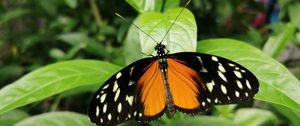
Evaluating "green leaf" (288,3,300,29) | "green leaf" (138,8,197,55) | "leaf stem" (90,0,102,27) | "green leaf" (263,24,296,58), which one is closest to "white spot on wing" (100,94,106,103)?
→ "green leaf" (138,8,197,55)

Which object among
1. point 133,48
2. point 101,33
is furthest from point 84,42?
point 133,48

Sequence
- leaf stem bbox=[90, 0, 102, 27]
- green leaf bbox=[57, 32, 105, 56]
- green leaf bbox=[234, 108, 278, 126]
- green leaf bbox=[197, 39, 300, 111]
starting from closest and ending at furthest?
green leaf bbox=[197, 39, 300, 111] < green leaf bbox=[234, 108, 278, 126] < green leaf bbox=[57, 32, 105, 56] < leaf stem bbox=[90, 0, 102, 27]

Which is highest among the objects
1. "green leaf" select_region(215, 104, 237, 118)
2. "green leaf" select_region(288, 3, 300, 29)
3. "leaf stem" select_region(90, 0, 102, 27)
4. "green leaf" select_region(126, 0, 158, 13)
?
"green leaf" select_region(126, 0, 158, 13)

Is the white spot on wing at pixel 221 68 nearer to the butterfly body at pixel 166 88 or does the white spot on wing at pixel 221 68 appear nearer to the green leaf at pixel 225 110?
→ the butterfly body at pixel 166 88

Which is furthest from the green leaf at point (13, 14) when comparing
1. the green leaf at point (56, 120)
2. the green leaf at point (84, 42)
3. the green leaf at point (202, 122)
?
the green leaf at point (202, 122)

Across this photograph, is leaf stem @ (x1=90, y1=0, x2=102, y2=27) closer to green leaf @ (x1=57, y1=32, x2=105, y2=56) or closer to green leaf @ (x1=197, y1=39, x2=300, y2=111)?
green leaf @ (x1=57, y1=32, x2=105, y2=56)

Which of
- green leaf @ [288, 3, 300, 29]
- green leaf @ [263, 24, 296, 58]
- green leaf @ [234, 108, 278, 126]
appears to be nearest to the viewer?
green leaf @ [234, 108, 278, 126]

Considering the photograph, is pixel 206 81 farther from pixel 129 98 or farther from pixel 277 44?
pixel 277 44
